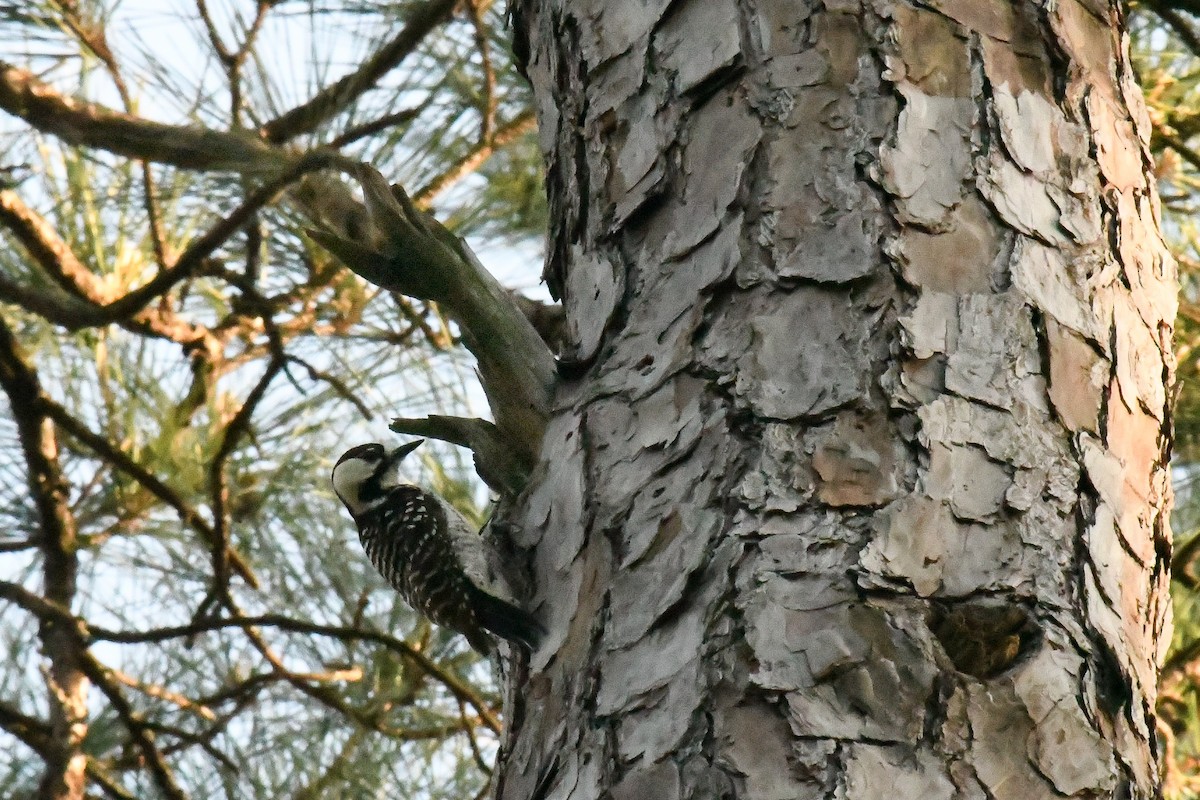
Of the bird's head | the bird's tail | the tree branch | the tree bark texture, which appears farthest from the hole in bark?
the bird's head

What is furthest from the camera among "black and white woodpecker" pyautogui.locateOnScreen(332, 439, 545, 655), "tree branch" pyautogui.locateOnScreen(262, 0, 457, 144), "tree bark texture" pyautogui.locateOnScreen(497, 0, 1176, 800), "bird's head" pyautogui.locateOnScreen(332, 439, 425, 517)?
"bird's head" pyautogui.locateOnScreen(332, 439, 425, 517)

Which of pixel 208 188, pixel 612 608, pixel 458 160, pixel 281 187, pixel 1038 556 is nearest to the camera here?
pixel 1038 556

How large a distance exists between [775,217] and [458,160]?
1751 millimetres

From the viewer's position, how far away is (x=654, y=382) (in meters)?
1.57

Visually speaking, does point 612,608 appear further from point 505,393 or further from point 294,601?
point 294,601

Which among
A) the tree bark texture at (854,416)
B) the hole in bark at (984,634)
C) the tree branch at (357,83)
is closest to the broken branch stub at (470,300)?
the tree bark texture at (854,416)

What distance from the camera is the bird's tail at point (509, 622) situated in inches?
65.7

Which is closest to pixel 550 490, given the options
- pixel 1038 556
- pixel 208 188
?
pixel 1038 556

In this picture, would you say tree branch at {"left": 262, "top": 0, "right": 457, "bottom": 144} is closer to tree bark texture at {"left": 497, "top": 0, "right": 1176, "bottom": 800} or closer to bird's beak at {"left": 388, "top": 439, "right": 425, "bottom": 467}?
bird's beak at {"left": 388, "top": 439, "right": 425, "bottom": 467}

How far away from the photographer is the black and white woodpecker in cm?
213

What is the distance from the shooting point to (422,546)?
8.80 feet

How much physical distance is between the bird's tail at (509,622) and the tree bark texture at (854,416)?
5 cm

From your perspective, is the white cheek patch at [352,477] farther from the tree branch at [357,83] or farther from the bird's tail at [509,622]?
the bird's tail at [509,622]

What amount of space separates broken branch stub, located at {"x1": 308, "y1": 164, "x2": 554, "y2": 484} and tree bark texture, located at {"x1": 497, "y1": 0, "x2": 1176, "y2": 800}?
67 millimetres
